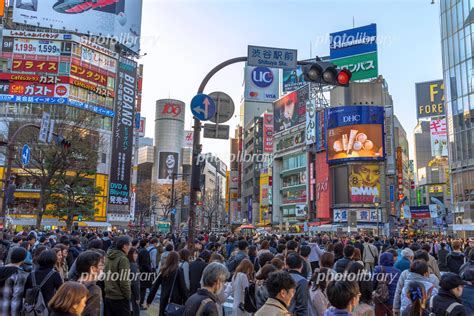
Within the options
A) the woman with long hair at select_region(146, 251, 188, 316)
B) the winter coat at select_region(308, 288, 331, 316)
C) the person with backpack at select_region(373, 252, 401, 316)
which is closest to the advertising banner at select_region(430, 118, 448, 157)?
the person with backpack at select_region(373, 252, 401, 316)

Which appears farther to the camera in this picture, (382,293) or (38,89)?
(38,89)

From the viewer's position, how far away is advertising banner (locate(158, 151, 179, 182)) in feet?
417

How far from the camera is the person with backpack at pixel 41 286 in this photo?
5.23m

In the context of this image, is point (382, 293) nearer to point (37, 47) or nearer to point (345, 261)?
point (345, 261)

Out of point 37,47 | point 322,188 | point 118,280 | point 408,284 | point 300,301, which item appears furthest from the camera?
point 322,188

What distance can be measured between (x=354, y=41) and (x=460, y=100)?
51.3 ft

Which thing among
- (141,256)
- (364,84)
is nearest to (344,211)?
(364,84)

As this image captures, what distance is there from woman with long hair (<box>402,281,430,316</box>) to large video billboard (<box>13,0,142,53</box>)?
189ft

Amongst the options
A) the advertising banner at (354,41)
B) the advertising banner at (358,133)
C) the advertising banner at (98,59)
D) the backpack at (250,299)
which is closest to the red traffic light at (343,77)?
the backpack at (250,299)

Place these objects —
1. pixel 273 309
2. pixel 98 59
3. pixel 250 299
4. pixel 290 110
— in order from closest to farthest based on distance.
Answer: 1. pixel 273 309
2. pixel 250 299
3. pixel 98 59
4. pixel 290 110

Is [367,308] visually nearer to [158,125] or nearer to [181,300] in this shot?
[181,300]

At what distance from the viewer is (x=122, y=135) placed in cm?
5691

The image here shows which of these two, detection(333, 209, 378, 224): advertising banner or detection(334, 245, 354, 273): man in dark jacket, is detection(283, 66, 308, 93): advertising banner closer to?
detection(333, 209, 378, 224): advertising banner

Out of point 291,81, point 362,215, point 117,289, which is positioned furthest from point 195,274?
point 291,81
